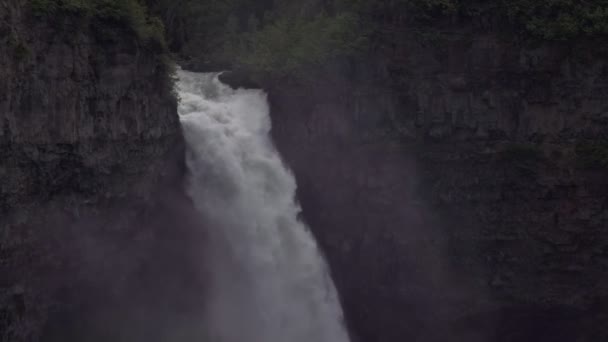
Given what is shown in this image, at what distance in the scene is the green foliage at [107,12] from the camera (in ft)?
82.1

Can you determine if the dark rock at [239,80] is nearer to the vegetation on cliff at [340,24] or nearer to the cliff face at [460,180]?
the vegetation on cliff at [340,24]

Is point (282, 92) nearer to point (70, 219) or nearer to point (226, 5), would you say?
point (226, 5)

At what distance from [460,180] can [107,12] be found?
1426cm

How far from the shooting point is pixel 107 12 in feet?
88.8

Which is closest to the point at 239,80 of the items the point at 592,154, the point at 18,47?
the point at 18,47

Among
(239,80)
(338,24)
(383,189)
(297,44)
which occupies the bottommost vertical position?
(383,189)

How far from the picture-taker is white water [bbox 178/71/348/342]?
98.4 feet

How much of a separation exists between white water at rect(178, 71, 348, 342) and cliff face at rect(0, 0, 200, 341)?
0.89m

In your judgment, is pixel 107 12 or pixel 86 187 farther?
pixel 107 12

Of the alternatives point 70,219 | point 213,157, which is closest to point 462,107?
point 213,157

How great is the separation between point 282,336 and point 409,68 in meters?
11.1

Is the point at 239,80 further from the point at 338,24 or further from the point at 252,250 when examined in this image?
the point at 252,250

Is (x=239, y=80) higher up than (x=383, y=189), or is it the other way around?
(x=239, y=80)

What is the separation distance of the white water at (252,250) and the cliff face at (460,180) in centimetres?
185
